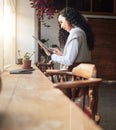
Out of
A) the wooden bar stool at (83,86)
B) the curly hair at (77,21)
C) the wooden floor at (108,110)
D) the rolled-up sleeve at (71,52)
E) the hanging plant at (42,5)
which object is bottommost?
the wooden floor at (108,110)

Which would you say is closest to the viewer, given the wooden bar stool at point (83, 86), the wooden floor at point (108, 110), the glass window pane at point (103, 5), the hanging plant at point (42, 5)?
the wooden bar stool at point (83, 86)

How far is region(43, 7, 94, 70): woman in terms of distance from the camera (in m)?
1.92

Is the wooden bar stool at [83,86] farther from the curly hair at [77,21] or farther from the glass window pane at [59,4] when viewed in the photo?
the glass window pane at [59,4]

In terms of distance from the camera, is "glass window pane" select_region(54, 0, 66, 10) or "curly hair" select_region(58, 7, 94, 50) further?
"glass window pane" select_region(54, 0, 66, 10)

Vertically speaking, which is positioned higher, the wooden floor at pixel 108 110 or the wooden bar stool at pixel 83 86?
the wooden bar stool at pixel 83 86

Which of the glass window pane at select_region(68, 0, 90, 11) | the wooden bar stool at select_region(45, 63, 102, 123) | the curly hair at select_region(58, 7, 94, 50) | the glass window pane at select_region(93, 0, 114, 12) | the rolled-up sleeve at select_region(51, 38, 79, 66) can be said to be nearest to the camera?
the wooden bar stool at select_region(45, 63, 102, 123)

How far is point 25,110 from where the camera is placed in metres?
0.75

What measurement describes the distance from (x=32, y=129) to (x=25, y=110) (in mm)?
196

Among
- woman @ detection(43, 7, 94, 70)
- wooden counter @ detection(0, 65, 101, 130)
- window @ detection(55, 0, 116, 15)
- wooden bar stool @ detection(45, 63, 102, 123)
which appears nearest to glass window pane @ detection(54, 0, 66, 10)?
window @ detection(55, 0, 116, 15)

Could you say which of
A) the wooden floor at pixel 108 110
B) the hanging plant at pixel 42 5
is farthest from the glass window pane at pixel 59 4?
the wooden floor at pixel 108 110

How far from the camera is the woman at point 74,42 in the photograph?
192cm

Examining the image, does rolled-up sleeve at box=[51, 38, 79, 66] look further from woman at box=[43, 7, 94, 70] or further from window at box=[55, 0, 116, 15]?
window at box=[55, 0, 116, 15]

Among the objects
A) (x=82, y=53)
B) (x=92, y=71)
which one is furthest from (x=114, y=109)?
(x=92, y=71)

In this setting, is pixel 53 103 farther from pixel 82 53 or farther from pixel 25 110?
pixel 82 53
